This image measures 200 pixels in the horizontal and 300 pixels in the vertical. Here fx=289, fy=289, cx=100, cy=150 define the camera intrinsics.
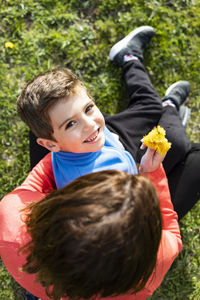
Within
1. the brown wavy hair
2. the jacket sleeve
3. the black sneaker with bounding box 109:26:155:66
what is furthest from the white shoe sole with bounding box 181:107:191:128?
the brown wavy hair

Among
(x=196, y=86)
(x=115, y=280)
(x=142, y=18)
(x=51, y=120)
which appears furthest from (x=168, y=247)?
(x=142, y=18)

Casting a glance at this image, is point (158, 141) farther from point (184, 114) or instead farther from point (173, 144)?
point (184, 114)

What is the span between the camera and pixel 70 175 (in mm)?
1851

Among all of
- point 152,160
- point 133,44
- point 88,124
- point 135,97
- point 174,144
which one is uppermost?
point 133,44

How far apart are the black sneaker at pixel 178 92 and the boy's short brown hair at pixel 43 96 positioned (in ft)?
4.32

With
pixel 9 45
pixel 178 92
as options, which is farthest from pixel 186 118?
pixel 9 45

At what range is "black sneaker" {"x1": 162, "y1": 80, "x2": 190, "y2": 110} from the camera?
2.83 meters

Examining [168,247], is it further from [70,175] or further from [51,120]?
[51,120]

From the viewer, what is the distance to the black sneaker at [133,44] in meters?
2.90

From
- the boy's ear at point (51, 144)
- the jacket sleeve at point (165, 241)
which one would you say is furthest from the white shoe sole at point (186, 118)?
the boy's ear at point (51, 144)

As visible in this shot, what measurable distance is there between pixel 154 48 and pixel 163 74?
0.98 ft

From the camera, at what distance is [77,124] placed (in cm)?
174

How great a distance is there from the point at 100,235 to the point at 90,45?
245 centimetres

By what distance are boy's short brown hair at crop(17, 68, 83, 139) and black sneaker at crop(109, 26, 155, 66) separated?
120 cm
